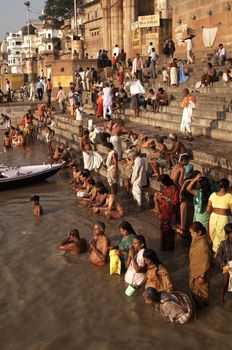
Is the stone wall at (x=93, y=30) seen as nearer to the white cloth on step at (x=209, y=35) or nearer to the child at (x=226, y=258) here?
the white cloth on step at (x=209, y=35)

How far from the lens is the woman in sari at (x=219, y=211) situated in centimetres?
604

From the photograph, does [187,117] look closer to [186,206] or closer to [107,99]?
[186,206]

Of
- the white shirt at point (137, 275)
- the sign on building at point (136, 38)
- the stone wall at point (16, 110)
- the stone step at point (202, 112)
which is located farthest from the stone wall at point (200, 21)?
the white shirt at point (137, 275)

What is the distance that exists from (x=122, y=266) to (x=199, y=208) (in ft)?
4.78

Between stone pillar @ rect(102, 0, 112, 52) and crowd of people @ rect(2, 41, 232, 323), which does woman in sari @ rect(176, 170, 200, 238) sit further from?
stone pillar @ rect(102, 0, 112, 52)

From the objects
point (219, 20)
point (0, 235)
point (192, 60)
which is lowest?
point (0, 235)

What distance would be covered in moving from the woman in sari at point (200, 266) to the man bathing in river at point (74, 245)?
250 centimetres

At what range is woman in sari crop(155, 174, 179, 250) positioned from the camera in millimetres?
6973

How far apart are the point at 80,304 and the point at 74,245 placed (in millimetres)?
1666

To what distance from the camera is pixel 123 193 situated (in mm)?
10734

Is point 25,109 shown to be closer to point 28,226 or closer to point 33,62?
point 28,226

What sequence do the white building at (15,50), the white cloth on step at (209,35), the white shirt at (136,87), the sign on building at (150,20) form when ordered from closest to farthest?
the white shirt at (136,87) < the white cloth on step at (209,35) < the sign on building at (150,20) < the white building at (15,50)

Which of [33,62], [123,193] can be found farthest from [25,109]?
[33,62]

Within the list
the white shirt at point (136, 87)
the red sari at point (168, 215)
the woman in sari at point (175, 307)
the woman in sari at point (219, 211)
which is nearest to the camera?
the woman in sari at point (175, 307)
